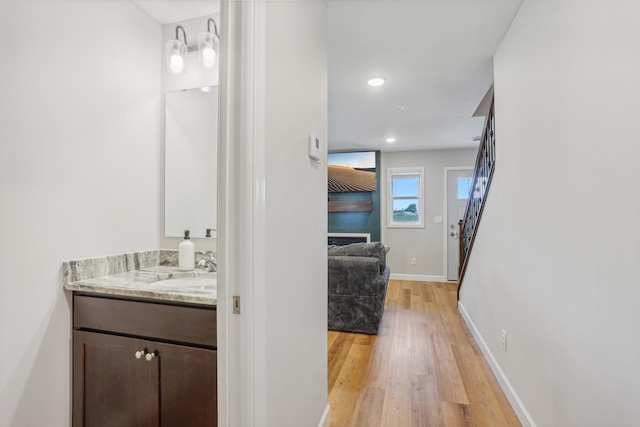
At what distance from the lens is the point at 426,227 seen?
19.1ft

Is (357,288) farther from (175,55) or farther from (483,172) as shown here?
(175,55)

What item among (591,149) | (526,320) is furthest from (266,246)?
(526,320)

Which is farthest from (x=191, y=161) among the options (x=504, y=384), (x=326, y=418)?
(x=504, y=384)

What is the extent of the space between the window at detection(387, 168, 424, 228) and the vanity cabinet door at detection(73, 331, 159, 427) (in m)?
5.14

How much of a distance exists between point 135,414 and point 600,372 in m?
1.78

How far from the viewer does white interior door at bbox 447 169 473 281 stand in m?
5.67

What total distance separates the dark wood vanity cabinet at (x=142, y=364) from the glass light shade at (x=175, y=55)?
51.8 inches

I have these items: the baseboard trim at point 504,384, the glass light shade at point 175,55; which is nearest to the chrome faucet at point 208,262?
the glass light shade at point 175,55

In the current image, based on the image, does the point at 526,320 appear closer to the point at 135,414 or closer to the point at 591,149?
the point at 591,149

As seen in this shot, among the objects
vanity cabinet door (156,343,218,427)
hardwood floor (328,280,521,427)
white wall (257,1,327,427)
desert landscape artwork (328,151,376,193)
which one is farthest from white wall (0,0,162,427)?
desert landscape artwork (328,151,376,193)

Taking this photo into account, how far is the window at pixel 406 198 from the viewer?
5871 mm

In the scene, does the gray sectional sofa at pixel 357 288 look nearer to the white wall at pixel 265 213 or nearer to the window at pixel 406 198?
the white wall at pixel 265 213

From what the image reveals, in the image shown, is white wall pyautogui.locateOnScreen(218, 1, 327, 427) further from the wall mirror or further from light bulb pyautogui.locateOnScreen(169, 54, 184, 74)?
light bulb pyautogui.locateOnScreen(169, 54, 184, 74)

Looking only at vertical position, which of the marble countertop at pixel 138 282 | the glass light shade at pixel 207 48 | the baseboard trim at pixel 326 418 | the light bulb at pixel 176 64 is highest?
the glass light shade at pixel 207 48
